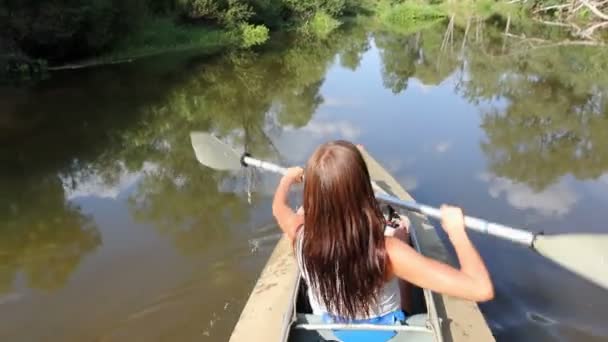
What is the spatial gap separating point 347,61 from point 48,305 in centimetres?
1455

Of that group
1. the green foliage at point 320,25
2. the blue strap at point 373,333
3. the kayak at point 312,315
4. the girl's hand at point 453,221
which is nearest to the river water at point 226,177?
the kayak at point 312,315

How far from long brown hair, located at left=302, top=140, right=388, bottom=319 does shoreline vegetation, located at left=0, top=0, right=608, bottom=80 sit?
13927mm

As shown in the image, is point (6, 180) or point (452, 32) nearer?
point (6, 180)

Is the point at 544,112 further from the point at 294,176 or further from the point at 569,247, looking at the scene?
the point at 294,176

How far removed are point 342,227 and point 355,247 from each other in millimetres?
99

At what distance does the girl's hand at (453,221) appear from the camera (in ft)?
6.82

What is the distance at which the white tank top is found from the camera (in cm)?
229

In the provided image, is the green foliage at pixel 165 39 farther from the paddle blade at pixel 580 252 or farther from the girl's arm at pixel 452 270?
the girl's arm at pixel 452 270

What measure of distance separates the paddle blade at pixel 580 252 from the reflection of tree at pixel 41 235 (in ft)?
12.6

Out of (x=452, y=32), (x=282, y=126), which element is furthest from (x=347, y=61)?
(x=452, y=32)

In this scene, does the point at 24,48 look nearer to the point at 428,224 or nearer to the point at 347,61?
the point at 347,61

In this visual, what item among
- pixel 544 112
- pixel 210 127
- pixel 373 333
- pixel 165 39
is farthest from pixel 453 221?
pixel 165 39

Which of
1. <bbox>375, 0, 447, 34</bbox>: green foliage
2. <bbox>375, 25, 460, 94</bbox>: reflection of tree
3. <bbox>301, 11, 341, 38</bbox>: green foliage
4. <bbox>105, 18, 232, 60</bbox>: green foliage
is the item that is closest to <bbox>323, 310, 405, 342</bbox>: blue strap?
<bbox>375, 25, 460, 94</bbox>: reflection of tree

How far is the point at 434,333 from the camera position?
2.63m
